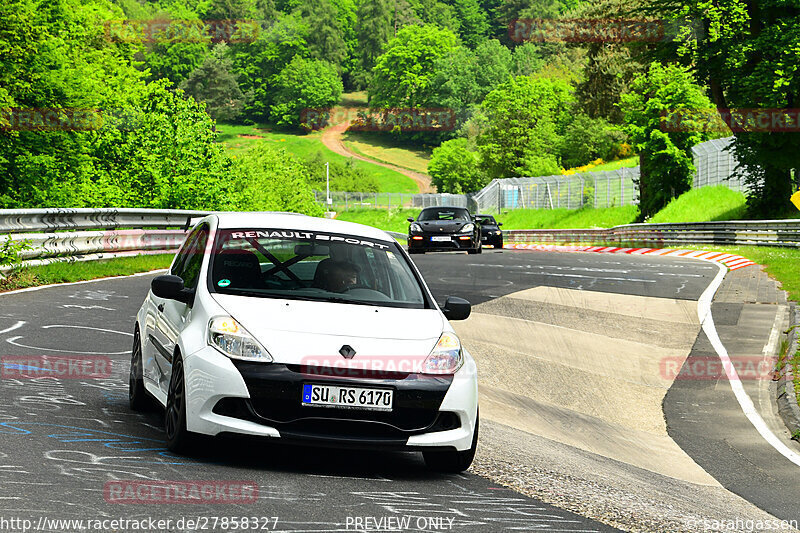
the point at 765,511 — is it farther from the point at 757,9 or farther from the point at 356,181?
the point at 356,181

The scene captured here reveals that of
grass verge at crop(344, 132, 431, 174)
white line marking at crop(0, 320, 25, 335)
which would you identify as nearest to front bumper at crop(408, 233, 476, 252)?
white line marking at crop(0, 320, 25, 335)

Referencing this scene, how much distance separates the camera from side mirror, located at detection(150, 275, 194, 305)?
707 cm

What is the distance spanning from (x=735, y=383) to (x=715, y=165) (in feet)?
136

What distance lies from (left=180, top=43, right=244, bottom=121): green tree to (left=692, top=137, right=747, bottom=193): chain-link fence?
13106 cm

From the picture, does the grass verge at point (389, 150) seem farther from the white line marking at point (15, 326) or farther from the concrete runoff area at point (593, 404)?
the white line marking at point (15, 326)

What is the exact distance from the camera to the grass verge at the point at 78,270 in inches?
664

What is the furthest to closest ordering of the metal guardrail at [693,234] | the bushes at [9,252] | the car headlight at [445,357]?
the metal guardrail at [693,234] < the bushes at [9,252] < the car headlight at [445,357]

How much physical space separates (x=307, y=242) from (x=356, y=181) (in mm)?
142377

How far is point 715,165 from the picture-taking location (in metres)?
52.8

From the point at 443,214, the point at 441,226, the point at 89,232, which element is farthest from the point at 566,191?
the point at 89,232

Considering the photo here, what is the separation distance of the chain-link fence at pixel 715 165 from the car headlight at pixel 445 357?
146ft

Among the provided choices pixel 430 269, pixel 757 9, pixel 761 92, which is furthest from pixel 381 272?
pixel 757 9

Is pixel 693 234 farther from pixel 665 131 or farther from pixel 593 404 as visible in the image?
pixel 593 404

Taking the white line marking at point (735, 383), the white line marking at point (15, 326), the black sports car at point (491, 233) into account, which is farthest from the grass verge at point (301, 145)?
the white line marking at point (15, 326)
